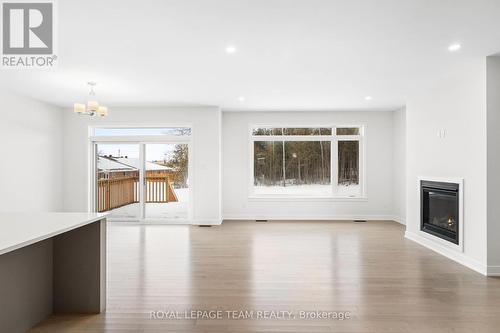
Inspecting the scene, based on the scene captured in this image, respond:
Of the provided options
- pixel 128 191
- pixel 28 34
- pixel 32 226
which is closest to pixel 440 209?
pixel 32 226

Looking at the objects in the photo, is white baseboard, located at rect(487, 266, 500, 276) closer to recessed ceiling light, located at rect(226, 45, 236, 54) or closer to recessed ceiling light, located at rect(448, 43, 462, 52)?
recessed ceiling light, located at rect(448, 43, 462, 52)

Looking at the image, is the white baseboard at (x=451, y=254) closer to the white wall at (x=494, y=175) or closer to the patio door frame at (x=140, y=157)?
the white wall at (x=494, y=175)

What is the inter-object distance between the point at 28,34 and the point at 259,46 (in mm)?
2401

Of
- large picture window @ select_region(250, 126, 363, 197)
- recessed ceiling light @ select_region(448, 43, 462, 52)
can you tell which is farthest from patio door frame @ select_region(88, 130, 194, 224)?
recessed ceiling light @ select_region(448, 43, 462, 52)

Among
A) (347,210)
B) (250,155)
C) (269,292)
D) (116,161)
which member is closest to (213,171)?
(250,155)

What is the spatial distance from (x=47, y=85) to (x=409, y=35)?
527 cm

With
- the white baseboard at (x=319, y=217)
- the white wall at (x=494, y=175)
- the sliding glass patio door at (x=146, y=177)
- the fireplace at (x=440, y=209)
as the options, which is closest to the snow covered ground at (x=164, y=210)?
the sliding glass patio door at (x=146, y=177)

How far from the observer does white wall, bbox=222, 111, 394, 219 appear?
24.6ft

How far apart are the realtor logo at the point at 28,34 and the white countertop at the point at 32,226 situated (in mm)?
1792

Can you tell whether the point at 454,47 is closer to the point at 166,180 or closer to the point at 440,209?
the point at 440,209

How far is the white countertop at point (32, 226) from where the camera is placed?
192cm

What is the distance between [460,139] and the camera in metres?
4.22

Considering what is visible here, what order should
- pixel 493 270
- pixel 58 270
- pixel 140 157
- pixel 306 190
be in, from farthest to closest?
1. pixel 306 190
2. pixel 140 157
3. pixel 493 270
4. pixel 58 270

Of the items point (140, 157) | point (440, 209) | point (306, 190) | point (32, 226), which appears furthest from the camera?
point (306, 190)
